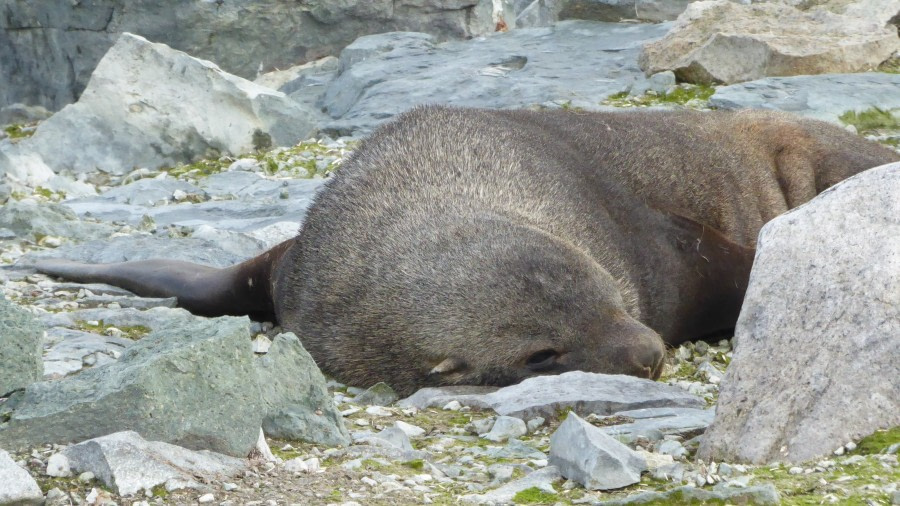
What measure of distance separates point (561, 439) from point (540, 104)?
996 cm

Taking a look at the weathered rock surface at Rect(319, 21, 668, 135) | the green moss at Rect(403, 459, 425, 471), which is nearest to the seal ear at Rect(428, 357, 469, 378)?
the green moss at Rect(403, 459, 425, 471)

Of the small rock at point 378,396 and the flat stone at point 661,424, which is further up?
the flat stone at point 661,424

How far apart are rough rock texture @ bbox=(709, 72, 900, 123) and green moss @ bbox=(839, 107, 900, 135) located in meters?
0.05

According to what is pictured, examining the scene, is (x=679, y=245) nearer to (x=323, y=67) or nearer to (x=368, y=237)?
(x=368, y=237)

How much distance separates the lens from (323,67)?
17.4 meters

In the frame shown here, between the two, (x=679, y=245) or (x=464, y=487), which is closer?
(x=464, y=487)

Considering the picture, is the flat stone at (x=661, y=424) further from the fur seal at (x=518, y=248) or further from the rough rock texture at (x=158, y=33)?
the rough rock texture at (x=158, y=33)

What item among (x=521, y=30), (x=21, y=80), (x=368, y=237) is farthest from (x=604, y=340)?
(x=21, y=80)

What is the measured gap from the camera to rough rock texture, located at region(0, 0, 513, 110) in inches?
640

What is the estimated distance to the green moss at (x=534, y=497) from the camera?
12.6ft

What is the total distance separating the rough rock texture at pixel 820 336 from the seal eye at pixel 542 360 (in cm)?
173

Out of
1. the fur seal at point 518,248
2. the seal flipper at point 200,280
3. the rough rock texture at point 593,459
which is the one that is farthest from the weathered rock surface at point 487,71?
the rough rock texture at point 593,459

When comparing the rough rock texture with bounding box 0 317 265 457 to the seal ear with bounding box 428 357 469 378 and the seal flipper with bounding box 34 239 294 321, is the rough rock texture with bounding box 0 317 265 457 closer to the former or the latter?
the seal ear with bounding box 428 357 469 378

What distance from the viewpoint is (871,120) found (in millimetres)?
12867
